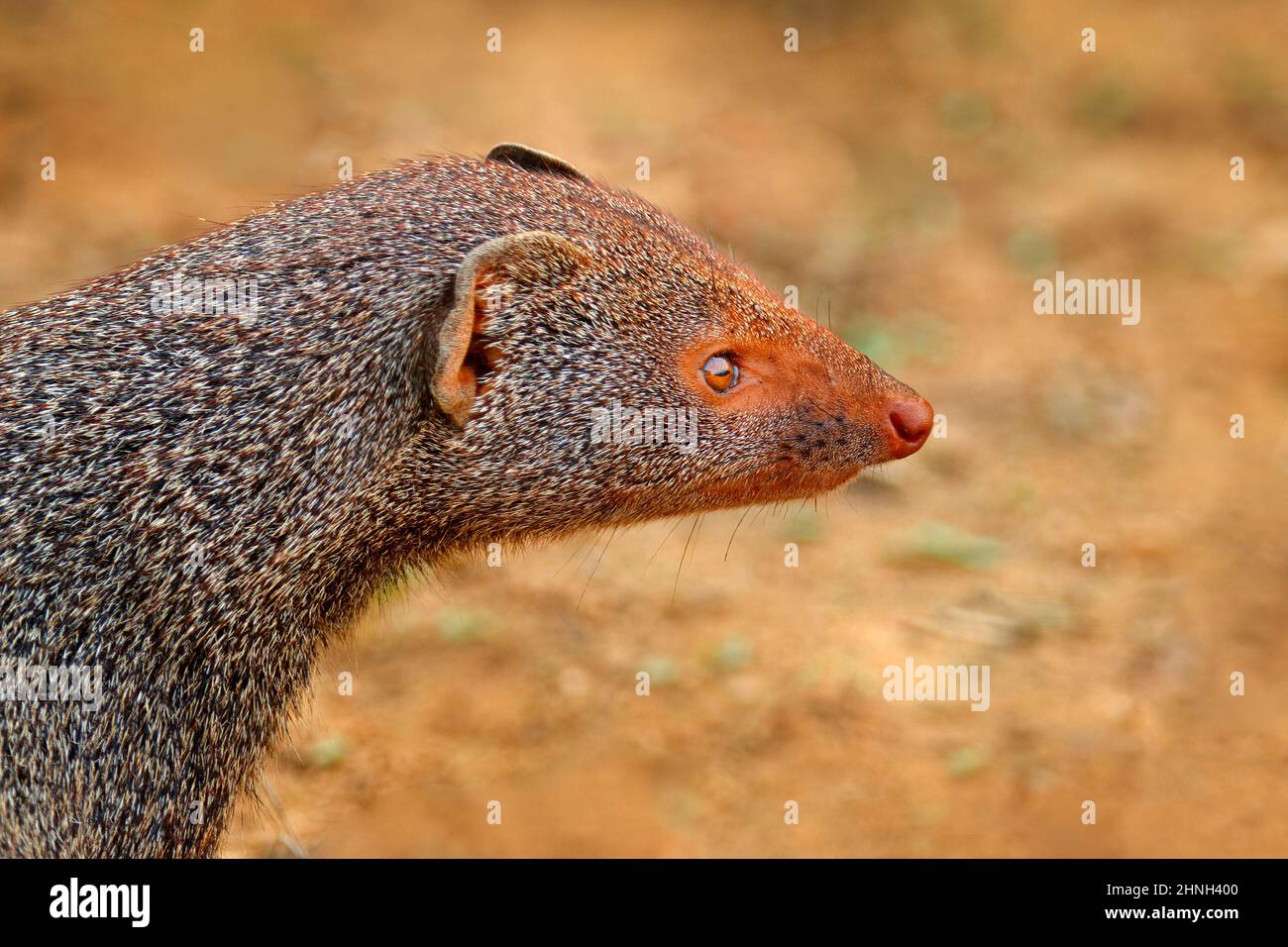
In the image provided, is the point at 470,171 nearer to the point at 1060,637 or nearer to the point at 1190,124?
the point at 1060,637

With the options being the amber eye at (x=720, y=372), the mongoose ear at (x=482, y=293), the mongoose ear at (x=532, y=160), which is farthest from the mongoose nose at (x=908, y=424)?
the mongoose ear at (x=532, y=160)

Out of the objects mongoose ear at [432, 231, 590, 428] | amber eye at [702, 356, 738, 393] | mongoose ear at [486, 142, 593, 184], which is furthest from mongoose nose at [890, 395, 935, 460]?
mongoose ear at [486, 142, 593, 184]

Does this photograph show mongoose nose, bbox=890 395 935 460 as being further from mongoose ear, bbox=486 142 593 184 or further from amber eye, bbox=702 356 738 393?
mongoose ear, bbox=486 142 593 184

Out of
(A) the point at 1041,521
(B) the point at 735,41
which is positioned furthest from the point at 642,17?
(A) the point at 1041,521

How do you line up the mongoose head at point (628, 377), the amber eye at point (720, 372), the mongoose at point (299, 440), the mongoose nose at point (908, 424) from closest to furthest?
the mongoose at point (299, 440), the mongoose head at point (628, 377), the amber eye at point (720, 372), the mongoose nose at point (908, 424)

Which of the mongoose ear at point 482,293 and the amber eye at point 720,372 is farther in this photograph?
the amber eye at point 720,372

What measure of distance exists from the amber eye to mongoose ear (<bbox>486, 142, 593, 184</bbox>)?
672 mm

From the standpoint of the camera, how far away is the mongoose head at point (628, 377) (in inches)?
131

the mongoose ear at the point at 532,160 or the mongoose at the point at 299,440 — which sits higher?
the mongoose ear at the point at 532,160

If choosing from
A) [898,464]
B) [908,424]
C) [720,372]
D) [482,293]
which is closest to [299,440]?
[482,293]

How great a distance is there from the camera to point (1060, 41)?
9.38 meters

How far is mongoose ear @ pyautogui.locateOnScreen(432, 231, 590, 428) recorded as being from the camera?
10.4 ft

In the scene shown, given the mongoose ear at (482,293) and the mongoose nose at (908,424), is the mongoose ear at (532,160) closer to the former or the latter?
the mongoose ear at (482,293)

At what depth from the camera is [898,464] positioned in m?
6.72
